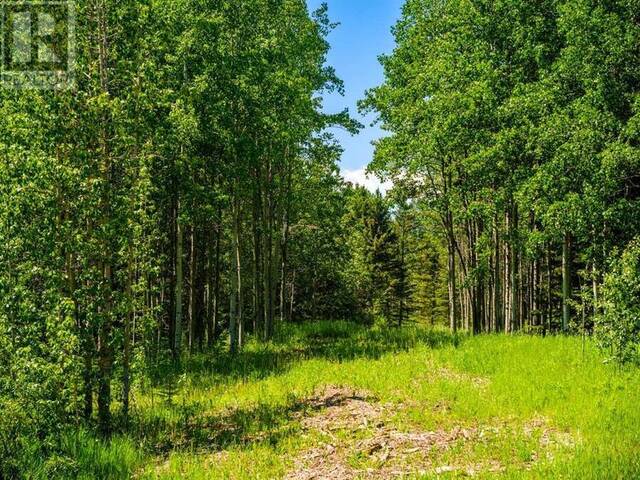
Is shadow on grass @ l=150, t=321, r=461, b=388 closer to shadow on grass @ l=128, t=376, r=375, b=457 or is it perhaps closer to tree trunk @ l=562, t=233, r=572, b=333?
shadow on grass @ l=128, t=376, r=375, b=457

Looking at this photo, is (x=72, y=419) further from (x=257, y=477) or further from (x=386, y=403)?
(x=386, y=403)

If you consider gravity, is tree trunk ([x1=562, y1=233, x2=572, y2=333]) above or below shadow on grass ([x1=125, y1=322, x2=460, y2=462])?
above

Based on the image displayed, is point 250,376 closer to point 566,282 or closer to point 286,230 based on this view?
point 566,282

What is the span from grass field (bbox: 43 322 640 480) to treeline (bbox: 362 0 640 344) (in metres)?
2.38

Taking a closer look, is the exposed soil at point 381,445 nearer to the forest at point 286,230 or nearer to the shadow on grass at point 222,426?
Answer: the forest at point 286,230

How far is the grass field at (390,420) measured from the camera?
7.68 metres

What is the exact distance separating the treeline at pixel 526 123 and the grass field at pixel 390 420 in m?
2.38

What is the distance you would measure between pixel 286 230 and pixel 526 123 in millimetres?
13969

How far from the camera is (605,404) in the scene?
9500mm

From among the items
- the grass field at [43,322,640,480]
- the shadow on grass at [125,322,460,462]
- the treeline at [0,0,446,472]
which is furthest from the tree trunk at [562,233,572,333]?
the treeline at [0,0,446,472]

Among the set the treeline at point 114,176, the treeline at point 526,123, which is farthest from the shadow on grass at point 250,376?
the treeline at point 526,123

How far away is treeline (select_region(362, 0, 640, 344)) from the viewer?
15312 mm

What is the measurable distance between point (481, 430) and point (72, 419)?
7.51 metres

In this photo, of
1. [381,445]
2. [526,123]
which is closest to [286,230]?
[526,123]
